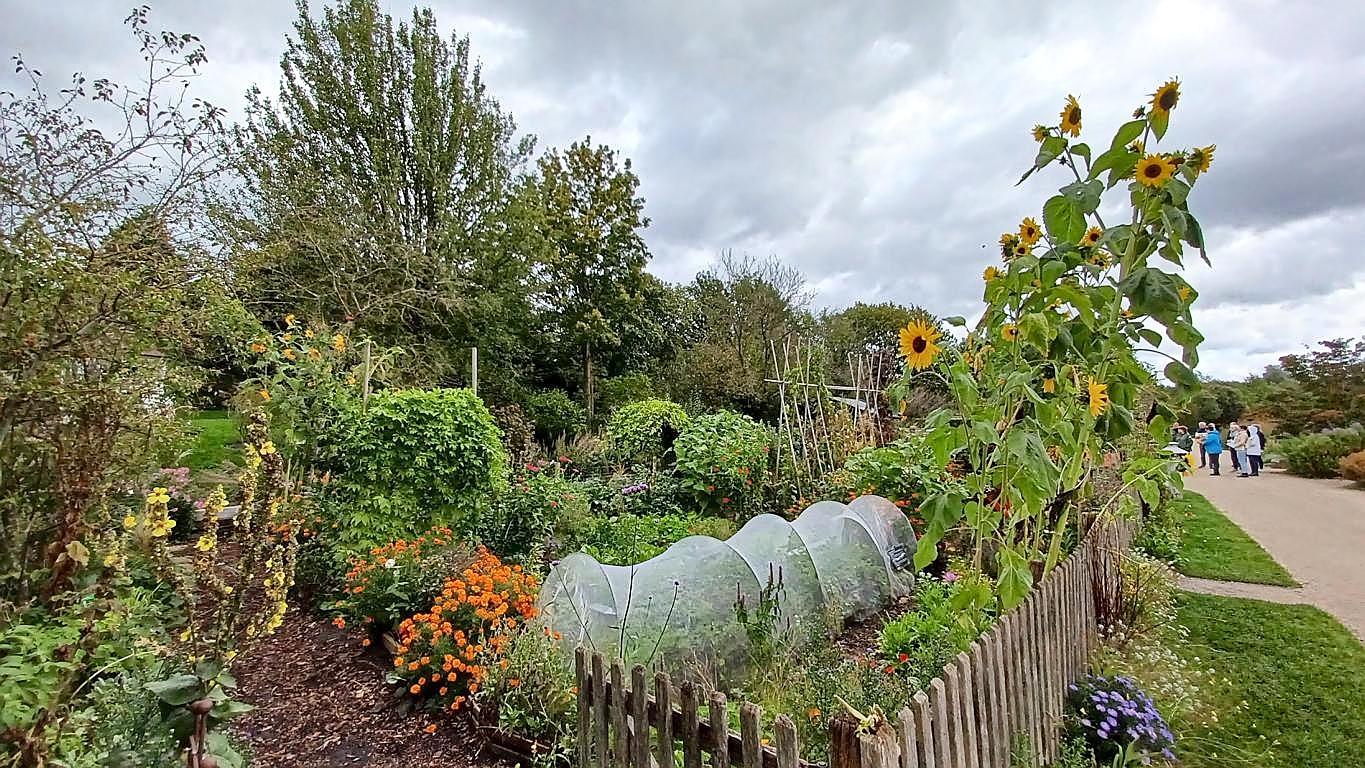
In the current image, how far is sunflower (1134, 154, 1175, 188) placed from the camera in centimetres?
197

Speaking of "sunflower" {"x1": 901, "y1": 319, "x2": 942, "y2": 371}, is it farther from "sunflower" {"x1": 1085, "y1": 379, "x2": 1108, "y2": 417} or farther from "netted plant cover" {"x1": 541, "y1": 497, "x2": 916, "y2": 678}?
"netted plant cover" {"x1": 541, "y1": 497, "x2": 916, "y2": 678}

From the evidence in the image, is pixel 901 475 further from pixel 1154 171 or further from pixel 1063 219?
pixel 1154 171

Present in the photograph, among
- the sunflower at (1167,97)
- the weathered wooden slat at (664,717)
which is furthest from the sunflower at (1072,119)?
the weathered wooden slat at (664,717)

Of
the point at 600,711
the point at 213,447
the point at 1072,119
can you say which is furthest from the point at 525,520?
the point at 213,447

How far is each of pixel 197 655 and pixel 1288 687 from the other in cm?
515

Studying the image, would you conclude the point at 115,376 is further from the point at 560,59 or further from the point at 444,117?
the point at 444,117

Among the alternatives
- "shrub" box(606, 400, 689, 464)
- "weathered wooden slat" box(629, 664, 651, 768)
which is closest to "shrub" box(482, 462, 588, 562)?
"weathered wooden slat" box(629, 664, 651, 768)

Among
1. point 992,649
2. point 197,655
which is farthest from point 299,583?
point 992,649

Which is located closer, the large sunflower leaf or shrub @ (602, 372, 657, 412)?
the large sunflower leaf

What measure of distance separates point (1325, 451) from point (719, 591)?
15.0 m

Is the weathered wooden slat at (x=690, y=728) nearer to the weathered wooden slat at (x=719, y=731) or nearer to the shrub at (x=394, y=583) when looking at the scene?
the weathered wooden slat at (x=719, y=731)

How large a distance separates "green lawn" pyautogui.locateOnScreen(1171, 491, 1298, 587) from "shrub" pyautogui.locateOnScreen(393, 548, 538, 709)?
6.20 m

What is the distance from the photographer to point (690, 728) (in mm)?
1735

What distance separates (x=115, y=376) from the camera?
2484 mm
